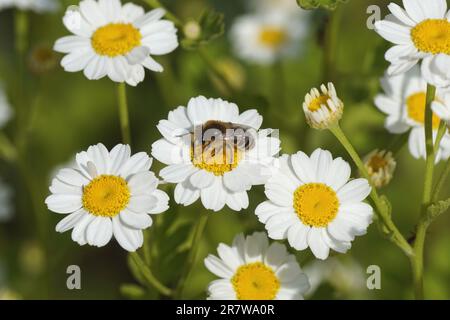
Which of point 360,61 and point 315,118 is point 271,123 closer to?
point 315,118

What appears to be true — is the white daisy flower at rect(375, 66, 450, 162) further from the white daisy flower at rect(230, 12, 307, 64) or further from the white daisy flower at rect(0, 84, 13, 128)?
the white daisy flower at rect(0, 84, 13, 128)

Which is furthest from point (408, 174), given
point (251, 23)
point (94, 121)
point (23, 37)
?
point (23, 37)

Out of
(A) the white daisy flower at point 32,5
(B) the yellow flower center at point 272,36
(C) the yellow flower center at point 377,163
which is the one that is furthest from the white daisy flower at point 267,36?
(C) the yellow flower center at point 377,163

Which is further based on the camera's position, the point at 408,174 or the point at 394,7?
the point at 408,174

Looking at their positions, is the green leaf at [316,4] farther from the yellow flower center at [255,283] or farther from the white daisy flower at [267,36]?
the white daisy flower at [267,36]

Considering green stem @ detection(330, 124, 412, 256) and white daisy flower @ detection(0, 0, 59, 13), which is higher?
white daisy flower @ detection(0, 0, 59, 13)

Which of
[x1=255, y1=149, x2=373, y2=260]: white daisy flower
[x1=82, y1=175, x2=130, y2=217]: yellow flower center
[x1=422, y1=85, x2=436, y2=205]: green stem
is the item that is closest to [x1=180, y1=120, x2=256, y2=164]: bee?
[x1=255, y1=149, x2=373, y2=260]: white daisy flower
